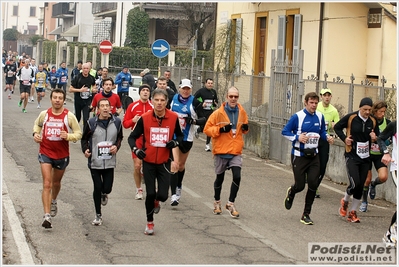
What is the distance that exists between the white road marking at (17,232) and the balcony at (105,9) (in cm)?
4195

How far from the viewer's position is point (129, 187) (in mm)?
13305

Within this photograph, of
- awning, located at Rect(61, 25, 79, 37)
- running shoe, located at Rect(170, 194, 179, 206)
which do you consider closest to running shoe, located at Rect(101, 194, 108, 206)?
running shoe, located at Rect(170, 194, 179, 206)

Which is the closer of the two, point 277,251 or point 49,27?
point 277,251

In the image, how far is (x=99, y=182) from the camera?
10.2 metres

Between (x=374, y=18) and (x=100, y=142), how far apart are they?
572 inches

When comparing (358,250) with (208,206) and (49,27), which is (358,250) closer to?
(208,206)

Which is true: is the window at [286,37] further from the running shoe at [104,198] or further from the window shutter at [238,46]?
the running shoe at [104,198]

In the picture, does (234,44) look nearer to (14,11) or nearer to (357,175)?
(357,175)

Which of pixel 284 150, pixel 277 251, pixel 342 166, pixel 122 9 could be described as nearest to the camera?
pixel 277 251

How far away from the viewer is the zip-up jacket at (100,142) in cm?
1012

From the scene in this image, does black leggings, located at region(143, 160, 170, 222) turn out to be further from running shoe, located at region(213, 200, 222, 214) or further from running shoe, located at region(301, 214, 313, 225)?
running shoe, located at region(301, 214, 313, 225)

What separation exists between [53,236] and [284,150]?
932 cm

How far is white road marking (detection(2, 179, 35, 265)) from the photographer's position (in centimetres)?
827

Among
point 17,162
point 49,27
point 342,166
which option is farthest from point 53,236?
point 49,27
